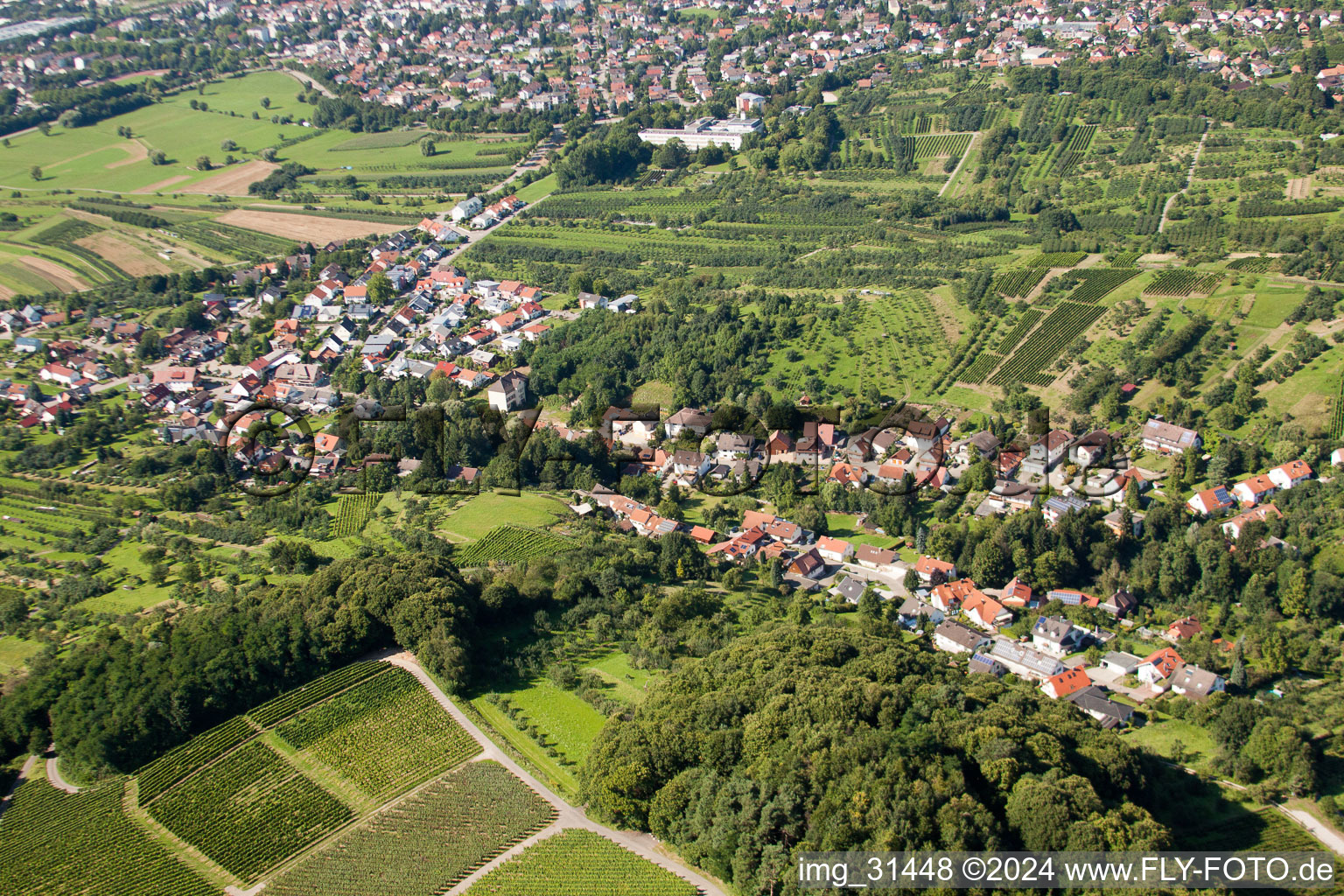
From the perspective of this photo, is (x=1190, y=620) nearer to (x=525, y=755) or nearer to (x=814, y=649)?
(x=814, y=649)

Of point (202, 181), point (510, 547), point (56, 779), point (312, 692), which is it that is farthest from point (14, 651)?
point (202, 181)

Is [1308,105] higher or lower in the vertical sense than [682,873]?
higher

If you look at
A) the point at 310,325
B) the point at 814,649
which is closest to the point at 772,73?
the point at 310,325

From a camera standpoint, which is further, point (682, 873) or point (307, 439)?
point (307, 439)

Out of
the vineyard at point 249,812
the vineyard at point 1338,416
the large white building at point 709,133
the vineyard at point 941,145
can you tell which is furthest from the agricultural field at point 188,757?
the vineyard at point 941,145

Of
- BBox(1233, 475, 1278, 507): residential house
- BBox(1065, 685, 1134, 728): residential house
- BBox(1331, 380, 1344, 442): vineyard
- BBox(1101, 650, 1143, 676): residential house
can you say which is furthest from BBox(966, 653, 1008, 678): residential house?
BBox(1331, 380, 1344, 442): vineyard

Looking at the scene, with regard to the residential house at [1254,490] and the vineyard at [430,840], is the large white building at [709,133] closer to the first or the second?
the residential house at [1254,490]

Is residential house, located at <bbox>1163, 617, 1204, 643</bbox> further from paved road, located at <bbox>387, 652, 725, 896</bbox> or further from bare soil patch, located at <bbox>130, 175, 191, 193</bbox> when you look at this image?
bare soil patch, located at <bbox>130, 175, 191, 193</bbox>

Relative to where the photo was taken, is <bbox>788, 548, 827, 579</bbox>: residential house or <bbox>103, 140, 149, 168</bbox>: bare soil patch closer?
<bbox>788, 548, 827, 579</bbox>: residential house

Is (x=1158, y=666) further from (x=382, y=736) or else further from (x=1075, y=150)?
(x=1075, y=150)
